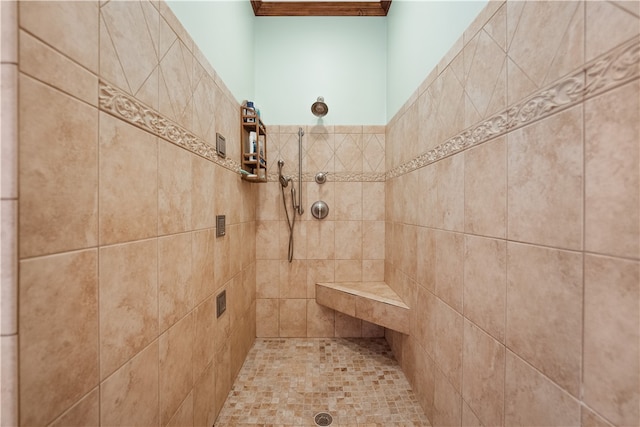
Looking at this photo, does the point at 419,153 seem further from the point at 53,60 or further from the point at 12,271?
the point at 12,271

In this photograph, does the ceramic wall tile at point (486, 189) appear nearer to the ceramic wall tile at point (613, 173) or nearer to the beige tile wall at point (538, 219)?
the beige tile wall at point (538, 219)

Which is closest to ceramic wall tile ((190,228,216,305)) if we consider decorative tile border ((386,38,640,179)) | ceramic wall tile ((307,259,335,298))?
ceramic wall tile ((307,259,335,298))

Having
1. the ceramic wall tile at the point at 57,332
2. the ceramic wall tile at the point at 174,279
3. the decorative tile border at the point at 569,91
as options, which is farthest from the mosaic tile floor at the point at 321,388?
the decorative tile border at the point at 569,91

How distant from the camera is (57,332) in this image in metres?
0.51

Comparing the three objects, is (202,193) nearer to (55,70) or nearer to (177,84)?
(177,84)

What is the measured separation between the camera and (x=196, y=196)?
1.10m

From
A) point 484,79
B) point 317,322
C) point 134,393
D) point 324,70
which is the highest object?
point 324,70

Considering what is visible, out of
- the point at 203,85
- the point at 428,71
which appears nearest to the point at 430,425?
the point at 428,71

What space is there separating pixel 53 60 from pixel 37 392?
0.69m

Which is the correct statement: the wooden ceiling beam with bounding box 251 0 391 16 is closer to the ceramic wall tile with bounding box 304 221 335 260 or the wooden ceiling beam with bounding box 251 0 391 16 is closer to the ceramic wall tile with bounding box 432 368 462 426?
the ceramic wall tile with bounding box 304 221 335 260

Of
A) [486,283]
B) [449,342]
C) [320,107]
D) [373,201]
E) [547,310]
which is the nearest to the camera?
[547,310]

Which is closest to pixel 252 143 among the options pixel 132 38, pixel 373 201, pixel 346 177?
pixel 346 177

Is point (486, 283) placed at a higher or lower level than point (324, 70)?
lower

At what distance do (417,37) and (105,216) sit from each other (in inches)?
74.2
